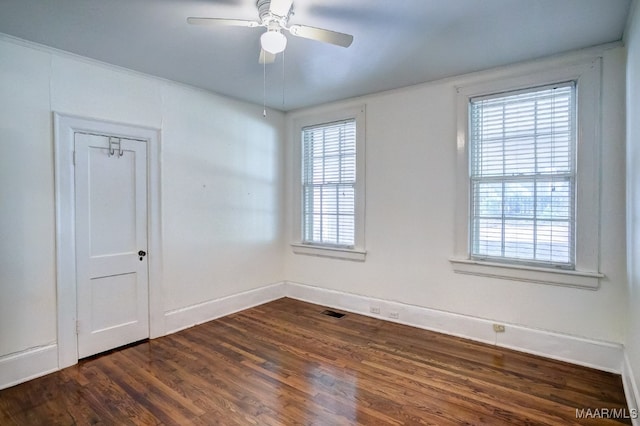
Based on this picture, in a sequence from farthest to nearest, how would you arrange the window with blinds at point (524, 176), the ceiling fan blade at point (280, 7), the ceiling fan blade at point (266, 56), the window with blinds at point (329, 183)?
the window with blinds at point (329, 183) < the window with blinds at point (524, 176) < the ceiling fan blade at point (266, 56) < the ceiling fan blade at point (280, 7)

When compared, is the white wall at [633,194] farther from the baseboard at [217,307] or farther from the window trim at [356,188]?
the baseboard at [217,307]

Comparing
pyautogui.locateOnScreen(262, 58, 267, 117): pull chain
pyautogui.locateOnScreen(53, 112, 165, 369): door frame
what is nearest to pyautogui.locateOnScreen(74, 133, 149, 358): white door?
pyautogui.locateOnScreen(53, 112, 165, 369): door frame

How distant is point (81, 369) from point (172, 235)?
140cm

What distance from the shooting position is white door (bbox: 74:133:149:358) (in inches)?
118

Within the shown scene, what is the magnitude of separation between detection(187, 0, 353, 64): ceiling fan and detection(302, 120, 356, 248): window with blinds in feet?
7.11

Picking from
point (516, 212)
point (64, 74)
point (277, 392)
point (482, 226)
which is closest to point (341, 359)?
point (277, 392)

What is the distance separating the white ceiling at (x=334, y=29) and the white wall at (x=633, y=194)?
10.3 inches

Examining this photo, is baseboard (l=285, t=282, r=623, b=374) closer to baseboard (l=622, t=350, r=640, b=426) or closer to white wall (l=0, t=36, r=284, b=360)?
baseboard (l=622, t=350, r=640, b=426)

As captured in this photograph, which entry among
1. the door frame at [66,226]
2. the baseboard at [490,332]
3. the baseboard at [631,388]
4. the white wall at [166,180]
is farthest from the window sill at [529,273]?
the door frame at [66,226]

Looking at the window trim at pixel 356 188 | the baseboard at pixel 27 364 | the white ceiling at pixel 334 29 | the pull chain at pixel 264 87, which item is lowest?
the baseboard at pixel 27 364

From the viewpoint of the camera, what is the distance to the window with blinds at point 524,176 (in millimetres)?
2934

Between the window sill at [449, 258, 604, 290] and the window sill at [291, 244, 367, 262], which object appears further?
the window sill at [291, 244, 367, 262]

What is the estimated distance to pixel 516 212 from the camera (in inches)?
124

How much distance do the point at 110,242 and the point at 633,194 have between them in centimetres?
423
